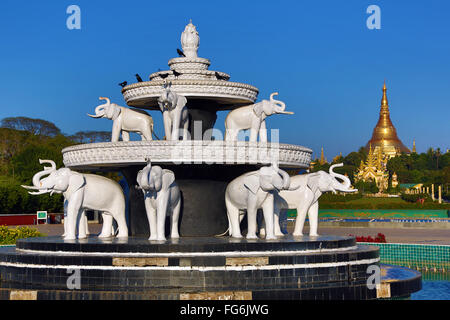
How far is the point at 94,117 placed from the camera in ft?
56.0

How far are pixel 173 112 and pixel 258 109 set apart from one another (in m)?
2.17

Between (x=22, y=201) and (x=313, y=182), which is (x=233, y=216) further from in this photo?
(x=22, y=201)

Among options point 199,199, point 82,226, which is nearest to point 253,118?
point 199,199

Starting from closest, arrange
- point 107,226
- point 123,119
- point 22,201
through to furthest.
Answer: point 107,226, point 123,119, point 22,201

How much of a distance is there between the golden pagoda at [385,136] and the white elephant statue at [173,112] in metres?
120

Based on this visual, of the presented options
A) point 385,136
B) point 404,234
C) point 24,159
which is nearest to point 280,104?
point 404,234

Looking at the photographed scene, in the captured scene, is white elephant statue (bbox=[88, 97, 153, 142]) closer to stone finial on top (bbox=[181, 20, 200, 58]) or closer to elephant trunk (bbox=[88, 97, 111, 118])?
elephant trunk (bbox=[88, 97, 111, 118])

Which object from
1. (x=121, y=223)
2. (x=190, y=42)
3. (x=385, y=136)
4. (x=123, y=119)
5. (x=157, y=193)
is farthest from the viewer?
(x=385, y=136)

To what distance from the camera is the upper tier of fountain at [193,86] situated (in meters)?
16.4

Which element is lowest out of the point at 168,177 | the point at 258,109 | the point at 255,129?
the point at 168,177

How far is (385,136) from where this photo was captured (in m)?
139

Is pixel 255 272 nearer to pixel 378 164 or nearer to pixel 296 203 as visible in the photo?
pixel 296 203

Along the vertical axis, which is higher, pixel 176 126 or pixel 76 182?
pixel 176 126

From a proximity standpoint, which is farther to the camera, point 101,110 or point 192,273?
point 101,110
